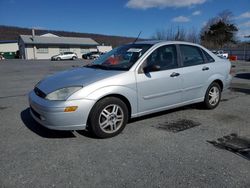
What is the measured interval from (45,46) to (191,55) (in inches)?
1913

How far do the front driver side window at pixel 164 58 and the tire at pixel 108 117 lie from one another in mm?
956

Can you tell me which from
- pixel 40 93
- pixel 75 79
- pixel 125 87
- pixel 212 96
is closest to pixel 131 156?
pixel 125 87

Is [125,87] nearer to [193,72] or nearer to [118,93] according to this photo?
[118,93]

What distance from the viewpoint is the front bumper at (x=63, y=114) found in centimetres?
347

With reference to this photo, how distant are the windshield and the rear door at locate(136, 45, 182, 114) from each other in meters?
0.21

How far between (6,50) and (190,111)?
61.9 meters

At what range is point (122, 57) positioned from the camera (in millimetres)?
4543

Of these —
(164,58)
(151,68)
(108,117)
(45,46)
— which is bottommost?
(108,117)

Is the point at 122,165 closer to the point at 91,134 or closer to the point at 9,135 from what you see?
the point at 91,134

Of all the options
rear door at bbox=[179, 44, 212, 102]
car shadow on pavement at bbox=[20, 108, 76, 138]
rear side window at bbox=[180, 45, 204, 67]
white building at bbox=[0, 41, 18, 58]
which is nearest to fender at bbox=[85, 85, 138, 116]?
car shadow on pavement at bbox=[20, 108, 76, 138]

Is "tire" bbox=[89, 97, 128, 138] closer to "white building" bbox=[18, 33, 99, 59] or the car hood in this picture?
the car hood

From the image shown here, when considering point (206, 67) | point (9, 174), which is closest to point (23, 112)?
point (9, 174)

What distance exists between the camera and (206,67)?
5.11m

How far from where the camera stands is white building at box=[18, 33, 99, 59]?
155 ft
